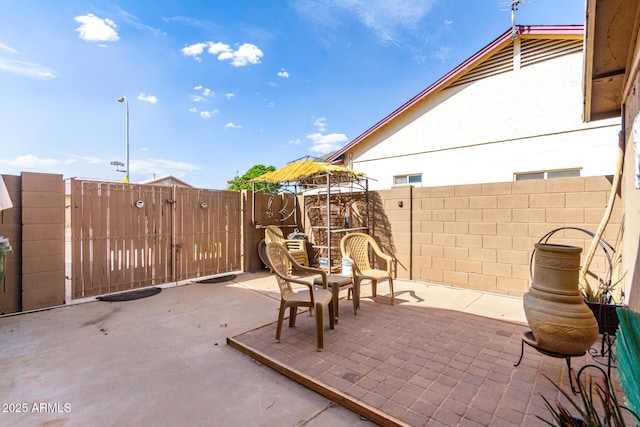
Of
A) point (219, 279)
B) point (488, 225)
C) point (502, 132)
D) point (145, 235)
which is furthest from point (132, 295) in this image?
point (502, 132)

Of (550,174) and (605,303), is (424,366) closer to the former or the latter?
(605,303)

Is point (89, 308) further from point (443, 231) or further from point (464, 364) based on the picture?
point (443, 231)

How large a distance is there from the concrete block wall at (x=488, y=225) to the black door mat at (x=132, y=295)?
4427 mm

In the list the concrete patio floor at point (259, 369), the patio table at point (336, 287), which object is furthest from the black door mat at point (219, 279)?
the patio table at point (336, 287)

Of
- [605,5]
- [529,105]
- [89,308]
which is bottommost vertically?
[89,308]

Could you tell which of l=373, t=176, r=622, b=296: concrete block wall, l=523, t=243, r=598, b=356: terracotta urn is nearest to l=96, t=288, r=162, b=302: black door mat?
l=373, t=176, r=622, b=296: concrete block wall

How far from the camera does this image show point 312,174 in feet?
20.5

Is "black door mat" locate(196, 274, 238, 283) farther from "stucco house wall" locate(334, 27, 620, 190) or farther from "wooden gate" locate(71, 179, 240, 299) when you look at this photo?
"stucco house wall" locate(334, 27, 620, 190)

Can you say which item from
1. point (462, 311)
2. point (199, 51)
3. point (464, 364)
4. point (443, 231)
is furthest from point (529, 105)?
point (199, 51)

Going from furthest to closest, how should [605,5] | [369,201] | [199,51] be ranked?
[199,51] → [369,201] → [605,5]

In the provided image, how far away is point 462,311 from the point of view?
3.86 m

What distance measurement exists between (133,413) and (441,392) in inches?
85.5

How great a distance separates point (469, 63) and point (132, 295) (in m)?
9.06

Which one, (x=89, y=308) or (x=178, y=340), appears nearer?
(x=178, y=340)
